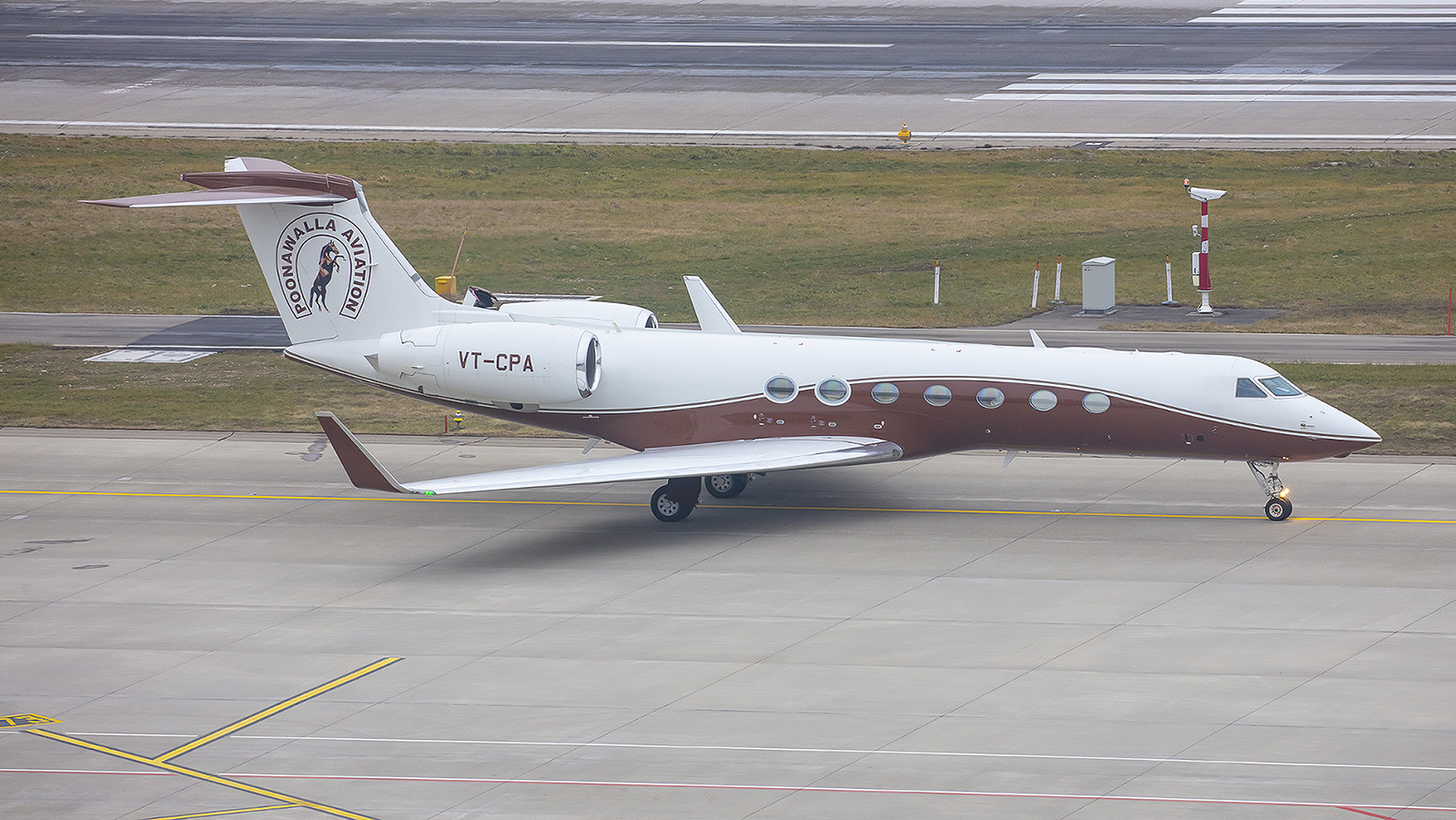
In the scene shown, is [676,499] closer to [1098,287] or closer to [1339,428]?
[1339,428]

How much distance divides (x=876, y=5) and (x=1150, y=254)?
33.6 metres

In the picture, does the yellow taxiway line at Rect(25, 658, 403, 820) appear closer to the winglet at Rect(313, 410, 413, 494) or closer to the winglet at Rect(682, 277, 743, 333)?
the winglet at Rect(313, 410, 413, 494)

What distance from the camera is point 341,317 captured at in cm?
2812

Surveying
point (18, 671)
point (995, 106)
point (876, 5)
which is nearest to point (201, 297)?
point (18, 671)

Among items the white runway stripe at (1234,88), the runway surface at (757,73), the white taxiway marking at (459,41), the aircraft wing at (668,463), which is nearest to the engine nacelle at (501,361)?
the aircraft wing at (668,463)

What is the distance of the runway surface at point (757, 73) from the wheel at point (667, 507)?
3383 centimetres

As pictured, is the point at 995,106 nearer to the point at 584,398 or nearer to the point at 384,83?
the point at 384,83

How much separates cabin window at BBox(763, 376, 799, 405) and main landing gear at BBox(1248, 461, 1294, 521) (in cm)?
760

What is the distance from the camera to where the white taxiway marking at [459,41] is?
7044 cm

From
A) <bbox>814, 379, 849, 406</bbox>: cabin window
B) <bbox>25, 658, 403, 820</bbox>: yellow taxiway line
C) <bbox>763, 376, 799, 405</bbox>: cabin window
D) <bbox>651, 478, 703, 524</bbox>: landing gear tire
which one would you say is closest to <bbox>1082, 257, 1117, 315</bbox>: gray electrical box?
<bbox>814, 379, 849, 406</bbox>: cabin window

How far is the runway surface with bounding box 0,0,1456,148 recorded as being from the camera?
5938 centimetres

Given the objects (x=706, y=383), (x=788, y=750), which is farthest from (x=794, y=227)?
(x=788, y=750)

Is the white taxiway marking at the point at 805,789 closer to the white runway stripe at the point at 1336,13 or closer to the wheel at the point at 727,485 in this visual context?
the wheel at the point at 727,485

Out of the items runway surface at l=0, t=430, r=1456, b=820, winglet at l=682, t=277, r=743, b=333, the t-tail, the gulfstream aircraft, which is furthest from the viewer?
winglet at l=682, t=277, r=743, b=333
